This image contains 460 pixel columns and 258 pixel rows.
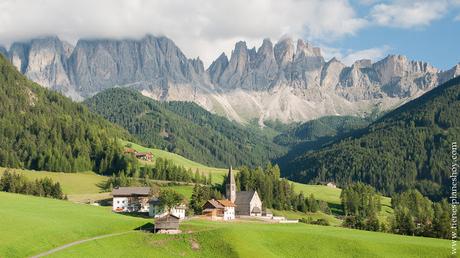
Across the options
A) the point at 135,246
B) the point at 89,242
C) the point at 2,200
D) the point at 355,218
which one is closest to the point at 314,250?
the point at 135,246

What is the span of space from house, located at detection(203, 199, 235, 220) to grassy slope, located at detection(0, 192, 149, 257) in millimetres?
26153

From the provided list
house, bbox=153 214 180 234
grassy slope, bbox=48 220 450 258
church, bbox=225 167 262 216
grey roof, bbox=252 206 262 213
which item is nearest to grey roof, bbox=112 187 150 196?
church, bbox=225 167 262 216

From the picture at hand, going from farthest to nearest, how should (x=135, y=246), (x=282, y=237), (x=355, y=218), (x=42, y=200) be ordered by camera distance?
(x=355, y=218) → (x=42, y=200) → (x=282, y=237) → (x=135, y=246)

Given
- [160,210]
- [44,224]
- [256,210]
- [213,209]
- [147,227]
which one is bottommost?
[147,227]

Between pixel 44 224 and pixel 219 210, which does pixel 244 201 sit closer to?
pixel 219 210

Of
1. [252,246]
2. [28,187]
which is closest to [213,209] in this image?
[252,246]

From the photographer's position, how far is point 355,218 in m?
163

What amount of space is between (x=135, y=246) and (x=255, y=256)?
2176cm

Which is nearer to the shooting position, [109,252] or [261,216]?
[109,252]

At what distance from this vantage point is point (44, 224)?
105m

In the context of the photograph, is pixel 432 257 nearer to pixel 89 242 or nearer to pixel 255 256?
pixel 255 256

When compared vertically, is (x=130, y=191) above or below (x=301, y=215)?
above

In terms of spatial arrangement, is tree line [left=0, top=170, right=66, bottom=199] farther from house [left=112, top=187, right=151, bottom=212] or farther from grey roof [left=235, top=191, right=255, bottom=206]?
grey roof [left=235, top=191, right=255, bottom=206]

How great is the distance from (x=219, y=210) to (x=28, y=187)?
59.5m
